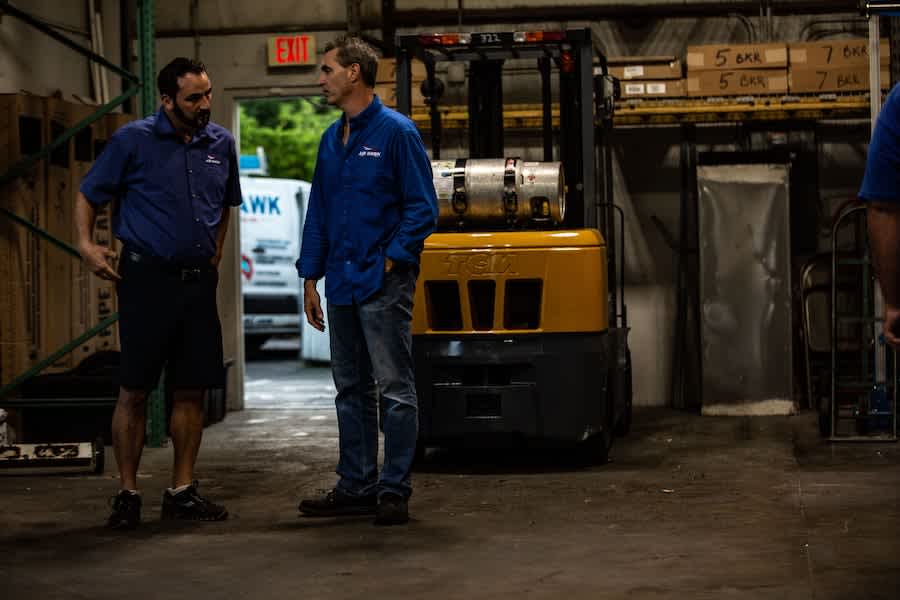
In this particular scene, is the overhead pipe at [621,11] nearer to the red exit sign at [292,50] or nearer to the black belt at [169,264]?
the red exit sign at [292,50]

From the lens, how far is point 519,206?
799 cm

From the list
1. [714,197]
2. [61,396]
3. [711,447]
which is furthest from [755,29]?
[61,396]

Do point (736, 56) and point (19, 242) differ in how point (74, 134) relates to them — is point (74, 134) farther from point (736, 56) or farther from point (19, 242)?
point (736, 56)

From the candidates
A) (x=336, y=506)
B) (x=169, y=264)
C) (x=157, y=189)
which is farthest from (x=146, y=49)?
(x=336, y=506)

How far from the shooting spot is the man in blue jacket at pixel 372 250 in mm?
5852

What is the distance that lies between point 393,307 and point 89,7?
20.9 feet

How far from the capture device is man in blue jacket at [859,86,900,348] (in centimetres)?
326

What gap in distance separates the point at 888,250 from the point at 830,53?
25.4 feet

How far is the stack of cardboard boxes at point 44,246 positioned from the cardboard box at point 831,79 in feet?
17.1

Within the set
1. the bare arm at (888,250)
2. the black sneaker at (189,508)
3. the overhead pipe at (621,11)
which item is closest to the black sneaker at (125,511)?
the black sneaker at (189,508)

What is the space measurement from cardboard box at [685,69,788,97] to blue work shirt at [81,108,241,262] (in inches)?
220

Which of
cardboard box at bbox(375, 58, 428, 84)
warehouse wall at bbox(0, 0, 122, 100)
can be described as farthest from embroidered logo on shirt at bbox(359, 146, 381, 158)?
cardboard box at bbox(375, 58, 428, 84)

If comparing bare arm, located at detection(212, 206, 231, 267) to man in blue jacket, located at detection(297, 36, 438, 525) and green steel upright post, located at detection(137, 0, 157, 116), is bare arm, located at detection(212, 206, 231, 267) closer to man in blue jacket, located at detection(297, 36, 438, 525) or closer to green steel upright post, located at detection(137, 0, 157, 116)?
man in blue jacket, located at detection(297, 36, 438, 525)

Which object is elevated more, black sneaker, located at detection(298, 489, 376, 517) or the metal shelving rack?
the metal shelving rack
